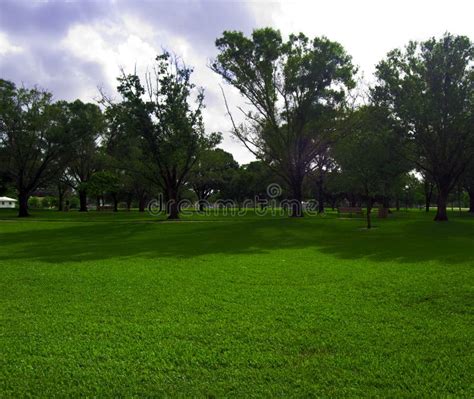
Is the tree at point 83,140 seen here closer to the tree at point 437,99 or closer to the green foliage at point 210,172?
the green foliage at point 210,172

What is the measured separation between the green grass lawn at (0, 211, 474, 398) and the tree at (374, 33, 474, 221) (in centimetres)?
2542

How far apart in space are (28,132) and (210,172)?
2832 cm

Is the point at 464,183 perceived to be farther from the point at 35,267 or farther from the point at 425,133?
the point at 35,267

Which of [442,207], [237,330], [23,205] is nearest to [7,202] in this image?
[23,205]

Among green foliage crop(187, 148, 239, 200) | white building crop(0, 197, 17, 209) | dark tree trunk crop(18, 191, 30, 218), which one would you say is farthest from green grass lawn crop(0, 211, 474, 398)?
white building crop(0, 197, 17, 209)

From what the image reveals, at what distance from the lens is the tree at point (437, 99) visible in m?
32.1

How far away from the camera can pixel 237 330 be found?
560cm

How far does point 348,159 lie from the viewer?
28438 millimetres

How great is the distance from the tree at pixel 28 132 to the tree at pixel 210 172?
57.6ft

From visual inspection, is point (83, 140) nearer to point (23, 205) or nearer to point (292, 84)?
point (23, 205)

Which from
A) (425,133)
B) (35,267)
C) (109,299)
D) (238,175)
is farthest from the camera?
(238,175)

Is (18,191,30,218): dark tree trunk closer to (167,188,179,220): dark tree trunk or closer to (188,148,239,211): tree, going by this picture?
(167,188,179,220): dark tree trunk

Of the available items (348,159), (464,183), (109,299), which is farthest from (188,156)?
(464,183)

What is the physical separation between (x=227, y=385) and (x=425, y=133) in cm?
3573
